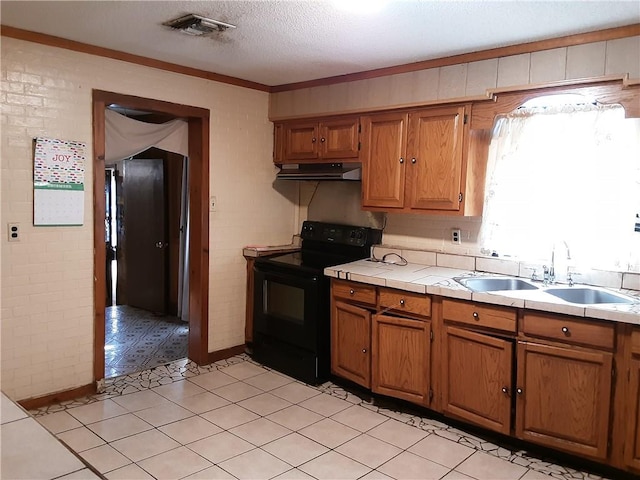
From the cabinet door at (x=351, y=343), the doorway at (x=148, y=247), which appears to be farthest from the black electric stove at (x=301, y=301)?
the doorway at (x=148, y=247)

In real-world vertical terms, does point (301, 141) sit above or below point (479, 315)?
above

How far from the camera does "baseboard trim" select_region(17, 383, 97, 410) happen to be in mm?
3232

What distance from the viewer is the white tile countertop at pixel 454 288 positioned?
2.52 metres

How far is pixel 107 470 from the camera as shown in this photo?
2.60 m

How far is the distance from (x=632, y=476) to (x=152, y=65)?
3.92 metres

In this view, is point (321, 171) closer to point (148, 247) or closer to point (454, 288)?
point (454, 288)

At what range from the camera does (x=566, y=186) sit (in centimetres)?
320

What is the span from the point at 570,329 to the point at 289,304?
2.06 meters

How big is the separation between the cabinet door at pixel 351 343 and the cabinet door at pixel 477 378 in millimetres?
585

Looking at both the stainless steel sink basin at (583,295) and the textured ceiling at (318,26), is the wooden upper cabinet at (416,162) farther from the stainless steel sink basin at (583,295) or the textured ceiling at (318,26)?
the stainless steel sink basin at (583,295)

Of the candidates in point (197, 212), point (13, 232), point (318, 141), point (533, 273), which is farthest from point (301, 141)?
point (13, 232)

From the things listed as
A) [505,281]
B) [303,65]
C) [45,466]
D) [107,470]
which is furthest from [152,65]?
[45,466]

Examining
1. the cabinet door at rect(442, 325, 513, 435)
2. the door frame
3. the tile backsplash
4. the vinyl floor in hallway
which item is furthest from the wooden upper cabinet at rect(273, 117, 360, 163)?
the vinyl floor in hallway

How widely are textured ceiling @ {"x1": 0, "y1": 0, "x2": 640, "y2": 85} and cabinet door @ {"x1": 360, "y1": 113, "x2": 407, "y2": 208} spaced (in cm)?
42
